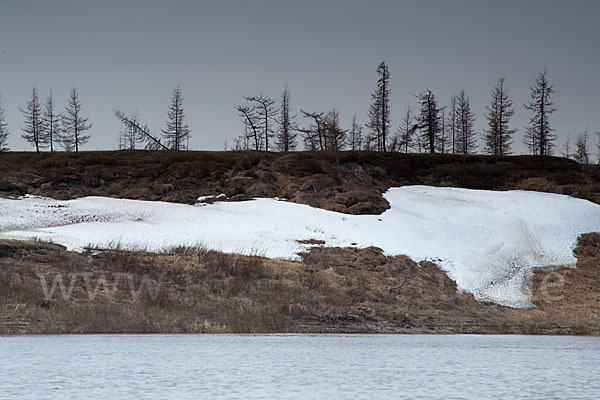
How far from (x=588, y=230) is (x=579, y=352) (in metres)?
26.4

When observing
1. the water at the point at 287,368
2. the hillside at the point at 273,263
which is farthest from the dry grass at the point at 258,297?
the water at the point at 287,368

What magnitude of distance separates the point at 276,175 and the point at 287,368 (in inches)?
1558

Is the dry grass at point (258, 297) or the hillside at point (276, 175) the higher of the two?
the hillside at point (276, 175)

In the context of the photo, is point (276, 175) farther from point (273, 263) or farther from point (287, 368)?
point (287, 368)

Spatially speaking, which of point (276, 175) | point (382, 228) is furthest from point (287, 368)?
point (276, 175)

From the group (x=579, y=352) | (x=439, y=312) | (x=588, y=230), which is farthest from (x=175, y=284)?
(x=588, y=230)

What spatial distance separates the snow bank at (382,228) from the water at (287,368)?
46.2 ft

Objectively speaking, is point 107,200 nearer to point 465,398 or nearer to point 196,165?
point 196,165

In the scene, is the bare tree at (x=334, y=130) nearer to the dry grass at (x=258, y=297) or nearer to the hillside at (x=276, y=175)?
the hillside at (x=276, y=175)

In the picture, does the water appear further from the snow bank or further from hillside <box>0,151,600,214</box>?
hillside <box>0,151,600,214</box>

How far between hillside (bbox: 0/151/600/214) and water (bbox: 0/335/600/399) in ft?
86.8

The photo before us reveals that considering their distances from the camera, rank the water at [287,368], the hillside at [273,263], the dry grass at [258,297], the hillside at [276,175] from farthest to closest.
Result: the hillside at [276,175], the hillside at [273,263], the dry grass at [258,297], the water at [287,368]

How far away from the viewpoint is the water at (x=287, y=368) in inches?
400

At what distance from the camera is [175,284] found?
2706 centimetres
